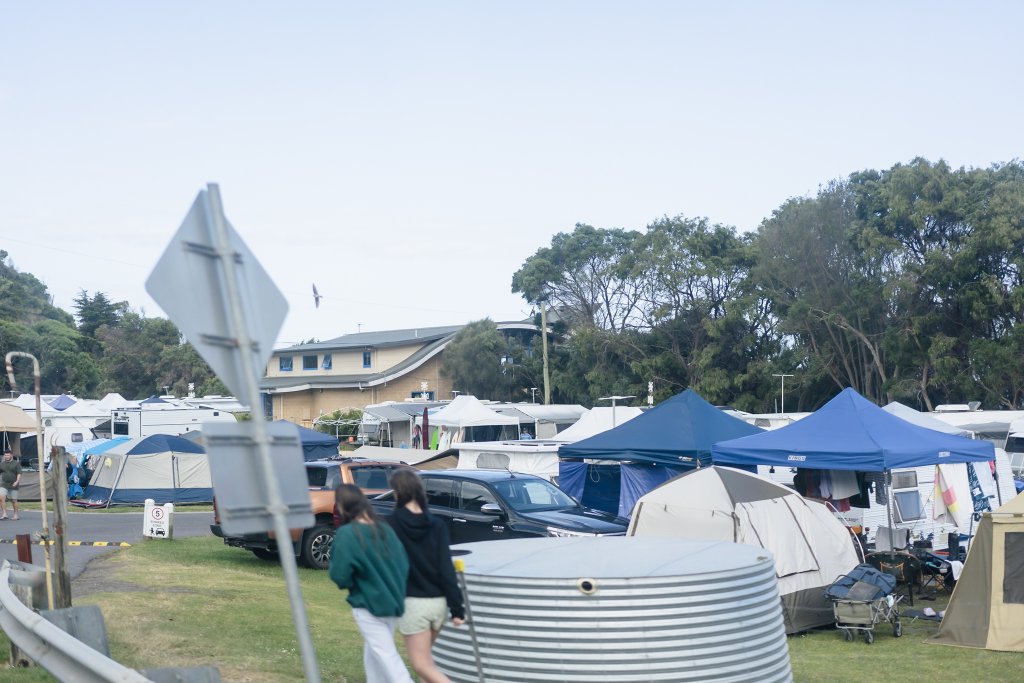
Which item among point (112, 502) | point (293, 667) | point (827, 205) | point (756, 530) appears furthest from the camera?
point (827, 205)

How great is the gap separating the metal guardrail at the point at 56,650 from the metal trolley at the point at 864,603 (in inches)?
324

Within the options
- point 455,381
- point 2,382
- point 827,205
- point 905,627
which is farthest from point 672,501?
point 2,382

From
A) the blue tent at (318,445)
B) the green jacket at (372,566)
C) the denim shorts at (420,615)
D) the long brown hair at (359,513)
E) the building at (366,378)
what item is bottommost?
the denim shorts at (420,615)

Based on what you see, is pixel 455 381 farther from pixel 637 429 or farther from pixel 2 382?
pixel 637 429

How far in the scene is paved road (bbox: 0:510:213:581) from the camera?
1709 centimetres

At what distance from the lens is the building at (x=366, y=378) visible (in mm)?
57438

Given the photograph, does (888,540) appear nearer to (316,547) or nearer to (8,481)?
(316,547)

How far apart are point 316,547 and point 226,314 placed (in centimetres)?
1230

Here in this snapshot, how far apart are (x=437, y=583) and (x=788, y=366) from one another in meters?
43.7

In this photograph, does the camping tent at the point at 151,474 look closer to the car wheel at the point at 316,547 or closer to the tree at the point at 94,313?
the car wheel at the point at 316,547

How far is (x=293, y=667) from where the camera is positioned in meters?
8.75

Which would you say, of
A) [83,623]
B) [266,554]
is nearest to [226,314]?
[83,623]

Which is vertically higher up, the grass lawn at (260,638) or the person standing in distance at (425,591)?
the person standing in distance at (425,591)

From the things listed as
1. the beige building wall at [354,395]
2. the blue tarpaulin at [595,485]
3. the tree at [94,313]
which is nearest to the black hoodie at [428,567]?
the blue tarpaulin at [595,485]
